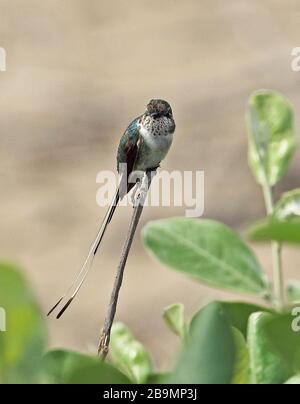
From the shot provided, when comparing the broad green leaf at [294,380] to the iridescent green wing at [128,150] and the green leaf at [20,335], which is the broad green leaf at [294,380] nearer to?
the green leaf at [20,335]

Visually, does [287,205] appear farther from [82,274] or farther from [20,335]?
[20,335]

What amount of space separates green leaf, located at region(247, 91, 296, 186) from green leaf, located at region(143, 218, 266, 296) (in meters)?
0.10

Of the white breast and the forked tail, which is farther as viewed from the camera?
the white breast

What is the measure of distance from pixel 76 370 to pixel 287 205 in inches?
10.3

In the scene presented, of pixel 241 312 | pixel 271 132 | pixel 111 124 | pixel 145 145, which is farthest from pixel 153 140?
pixel 111 124

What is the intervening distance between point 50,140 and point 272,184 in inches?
168

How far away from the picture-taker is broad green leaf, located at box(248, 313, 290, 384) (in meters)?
0.61

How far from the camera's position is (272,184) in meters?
0.78

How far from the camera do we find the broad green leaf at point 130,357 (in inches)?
29.7

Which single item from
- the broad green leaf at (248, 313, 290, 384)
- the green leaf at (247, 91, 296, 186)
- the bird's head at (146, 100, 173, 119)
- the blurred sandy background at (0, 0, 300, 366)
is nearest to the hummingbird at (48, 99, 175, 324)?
the bird's head at (146, 100, 173, 119)

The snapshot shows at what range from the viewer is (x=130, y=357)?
77cm

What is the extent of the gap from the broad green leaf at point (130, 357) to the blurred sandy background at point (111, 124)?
109 inches

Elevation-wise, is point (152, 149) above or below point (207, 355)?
above

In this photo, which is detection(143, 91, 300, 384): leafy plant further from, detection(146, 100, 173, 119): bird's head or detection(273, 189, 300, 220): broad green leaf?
detection(146, 100, 173, 119): bird's head
